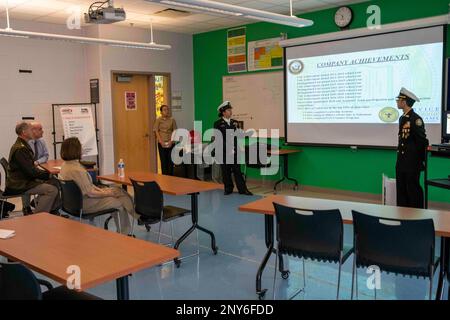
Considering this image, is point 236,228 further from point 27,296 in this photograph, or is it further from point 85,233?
point 27,296

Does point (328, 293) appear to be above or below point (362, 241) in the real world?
below

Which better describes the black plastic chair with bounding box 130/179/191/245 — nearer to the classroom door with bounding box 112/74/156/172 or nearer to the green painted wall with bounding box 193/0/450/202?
the green painted wall with bounding box 193/0/450/202

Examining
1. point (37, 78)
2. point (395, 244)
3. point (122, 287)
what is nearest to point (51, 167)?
point (37, 78)

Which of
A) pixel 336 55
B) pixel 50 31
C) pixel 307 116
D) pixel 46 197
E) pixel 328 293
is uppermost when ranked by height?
pixel 50 31

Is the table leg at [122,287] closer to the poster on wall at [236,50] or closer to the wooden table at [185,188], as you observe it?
the wooden table at [185,188]

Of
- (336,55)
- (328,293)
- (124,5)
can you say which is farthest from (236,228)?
(124,5)

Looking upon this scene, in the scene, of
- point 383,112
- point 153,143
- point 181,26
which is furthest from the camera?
point 153,143

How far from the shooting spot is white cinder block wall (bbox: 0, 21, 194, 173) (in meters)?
7.50

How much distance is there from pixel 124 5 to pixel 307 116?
3.33 meters

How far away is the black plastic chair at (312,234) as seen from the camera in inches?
113

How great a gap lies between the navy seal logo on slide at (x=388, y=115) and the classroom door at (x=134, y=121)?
15.0 feet

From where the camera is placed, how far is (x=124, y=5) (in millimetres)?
6621

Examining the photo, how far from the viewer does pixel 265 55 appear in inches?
313

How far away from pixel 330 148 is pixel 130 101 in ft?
13.2
